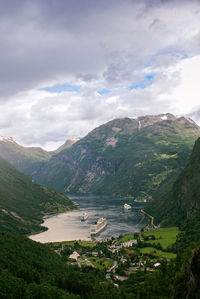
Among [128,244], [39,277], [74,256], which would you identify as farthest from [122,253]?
[39,277]

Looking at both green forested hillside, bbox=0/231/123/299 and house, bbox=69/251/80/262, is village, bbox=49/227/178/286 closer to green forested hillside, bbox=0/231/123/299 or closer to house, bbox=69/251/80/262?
house, bbox=69/251/80/262

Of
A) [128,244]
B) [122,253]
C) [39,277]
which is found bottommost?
[128,244]

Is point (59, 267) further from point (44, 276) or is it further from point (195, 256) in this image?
point (195, 256)

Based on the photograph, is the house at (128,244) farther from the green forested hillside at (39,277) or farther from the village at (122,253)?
the green forested hillside at (39,277)

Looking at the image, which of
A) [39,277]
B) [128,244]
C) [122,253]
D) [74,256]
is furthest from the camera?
[128,244]

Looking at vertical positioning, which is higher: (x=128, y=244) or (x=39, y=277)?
(x=39, y=277)

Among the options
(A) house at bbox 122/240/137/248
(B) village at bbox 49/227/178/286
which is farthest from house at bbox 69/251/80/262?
(A) house at bbox 122/240/137/248

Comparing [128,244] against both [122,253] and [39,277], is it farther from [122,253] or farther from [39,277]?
[39,277]

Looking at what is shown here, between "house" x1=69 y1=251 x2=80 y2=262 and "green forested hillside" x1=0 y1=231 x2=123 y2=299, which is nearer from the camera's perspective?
"green forested hillside" x1=0 y1=231 x2=123 y2=299
